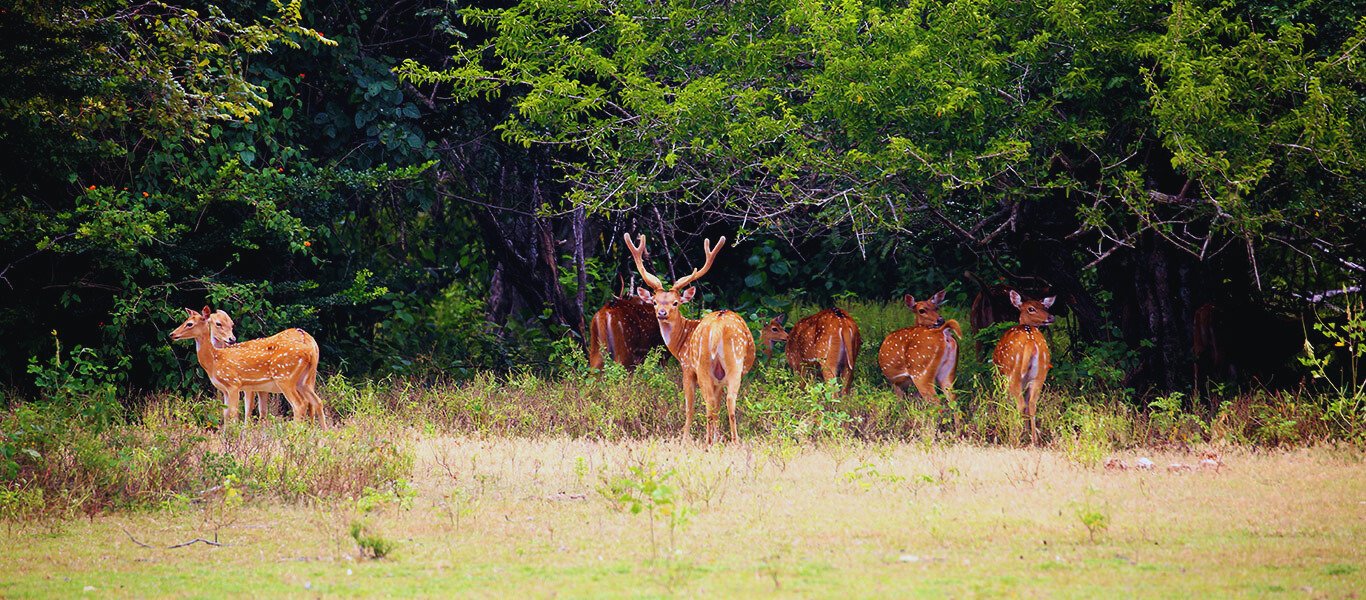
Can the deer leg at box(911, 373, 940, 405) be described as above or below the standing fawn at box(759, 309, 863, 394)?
below

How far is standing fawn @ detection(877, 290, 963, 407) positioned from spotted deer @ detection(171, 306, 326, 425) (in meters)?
4.80

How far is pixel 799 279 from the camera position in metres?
18.5

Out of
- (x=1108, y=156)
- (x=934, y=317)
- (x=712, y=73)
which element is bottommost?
(x=934, y=317)

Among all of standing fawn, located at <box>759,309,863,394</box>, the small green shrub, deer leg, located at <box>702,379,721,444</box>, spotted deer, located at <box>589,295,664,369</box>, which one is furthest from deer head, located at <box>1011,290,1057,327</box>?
the small green shrub

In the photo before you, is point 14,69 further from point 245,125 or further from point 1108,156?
point 1108,156

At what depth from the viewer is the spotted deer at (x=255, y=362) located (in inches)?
451

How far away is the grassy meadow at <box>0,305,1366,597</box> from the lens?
22.0ft

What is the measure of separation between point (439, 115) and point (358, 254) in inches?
74.8

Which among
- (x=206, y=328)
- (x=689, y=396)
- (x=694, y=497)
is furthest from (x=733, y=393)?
(x=206, y=328)

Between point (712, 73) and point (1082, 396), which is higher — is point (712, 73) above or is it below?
above

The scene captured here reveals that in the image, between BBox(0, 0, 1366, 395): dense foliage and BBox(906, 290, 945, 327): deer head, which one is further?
BBox(906, 290, 945, 327): deer head

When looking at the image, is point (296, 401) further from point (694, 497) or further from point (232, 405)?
point (694, 497)

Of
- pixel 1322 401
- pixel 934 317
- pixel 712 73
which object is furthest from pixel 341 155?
pixel 1322 401

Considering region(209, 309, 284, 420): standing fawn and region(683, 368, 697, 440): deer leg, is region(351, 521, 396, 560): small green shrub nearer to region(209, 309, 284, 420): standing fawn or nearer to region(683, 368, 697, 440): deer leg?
region(683, 368, 697, 440): deer leg
